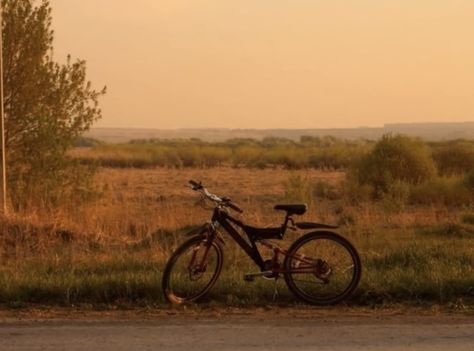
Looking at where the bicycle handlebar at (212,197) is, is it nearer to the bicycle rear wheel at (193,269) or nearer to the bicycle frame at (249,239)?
the bicycle frame at (249,239)

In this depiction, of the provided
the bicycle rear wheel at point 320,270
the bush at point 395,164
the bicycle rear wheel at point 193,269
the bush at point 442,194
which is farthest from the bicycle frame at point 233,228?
the bush at point 395,164

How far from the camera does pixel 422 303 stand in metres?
8.30

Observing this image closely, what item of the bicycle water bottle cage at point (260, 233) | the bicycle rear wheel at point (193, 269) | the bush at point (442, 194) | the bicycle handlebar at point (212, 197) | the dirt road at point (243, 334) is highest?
the bicycle handlebar at point (212, 197)

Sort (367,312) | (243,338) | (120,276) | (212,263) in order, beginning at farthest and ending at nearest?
(120,276) → (212,263) → (367,312) → (243,338)

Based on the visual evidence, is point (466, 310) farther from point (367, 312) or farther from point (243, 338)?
point (243, 338)

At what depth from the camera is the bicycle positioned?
27.3 ft

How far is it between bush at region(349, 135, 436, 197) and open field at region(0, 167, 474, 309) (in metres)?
11.1

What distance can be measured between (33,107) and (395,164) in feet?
58.5

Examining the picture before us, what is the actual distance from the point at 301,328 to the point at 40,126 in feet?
38.3

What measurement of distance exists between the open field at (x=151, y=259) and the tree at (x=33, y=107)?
114 centimetres

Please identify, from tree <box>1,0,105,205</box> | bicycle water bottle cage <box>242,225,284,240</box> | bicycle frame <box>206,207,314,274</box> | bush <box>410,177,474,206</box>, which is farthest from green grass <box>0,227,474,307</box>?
bush <box>410,177,474,206</box>

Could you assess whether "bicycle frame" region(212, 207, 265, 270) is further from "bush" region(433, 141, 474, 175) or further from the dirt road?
"bush" region(433, 141, 474, 175)

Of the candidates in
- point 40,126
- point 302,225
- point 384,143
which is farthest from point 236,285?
point 384,143

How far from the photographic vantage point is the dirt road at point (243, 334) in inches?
247
